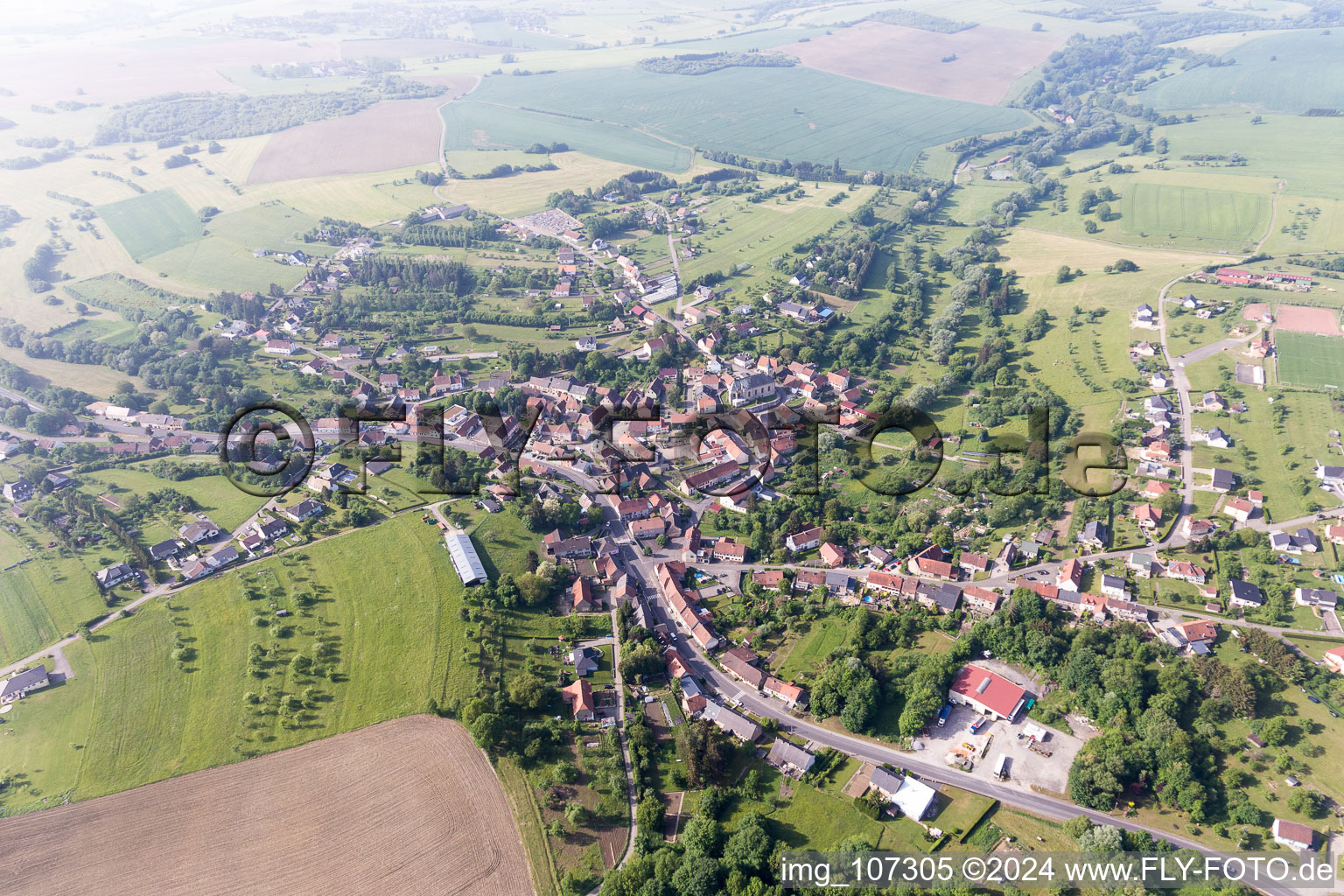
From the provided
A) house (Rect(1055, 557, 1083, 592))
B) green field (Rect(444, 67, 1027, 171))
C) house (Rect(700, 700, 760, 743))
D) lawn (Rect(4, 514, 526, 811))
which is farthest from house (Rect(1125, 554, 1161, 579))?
green field (Rect(444, 67, 1027, 171))

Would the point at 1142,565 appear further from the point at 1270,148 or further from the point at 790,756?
the point at 1270,148

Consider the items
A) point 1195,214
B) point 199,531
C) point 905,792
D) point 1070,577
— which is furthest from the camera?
point 1195,214

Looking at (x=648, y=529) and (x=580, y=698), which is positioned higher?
(x=648, y=529)

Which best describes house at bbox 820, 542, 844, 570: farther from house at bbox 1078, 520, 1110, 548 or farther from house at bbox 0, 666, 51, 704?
house at bbox 0, 666, 51, 704

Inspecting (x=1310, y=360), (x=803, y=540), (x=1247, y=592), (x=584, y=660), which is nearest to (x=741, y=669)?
(x=584, y=660)

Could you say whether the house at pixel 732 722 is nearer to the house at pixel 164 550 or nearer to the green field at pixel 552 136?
the house at pixel 164 550

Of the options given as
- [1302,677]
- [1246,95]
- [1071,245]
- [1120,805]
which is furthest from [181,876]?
[1246,95]

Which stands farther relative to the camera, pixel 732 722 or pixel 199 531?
pixel 199 531

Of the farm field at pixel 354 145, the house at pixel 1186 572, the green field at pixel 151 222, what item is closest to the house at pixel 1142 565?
the house at pixel 1186 572
